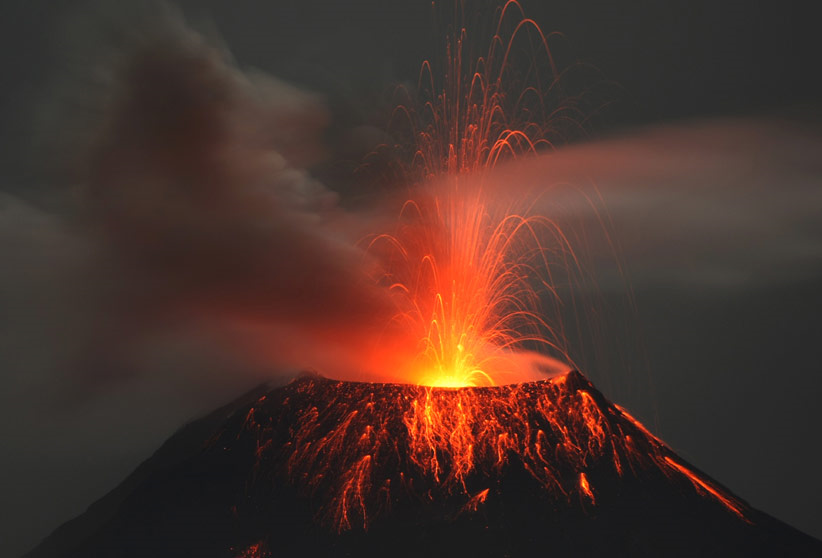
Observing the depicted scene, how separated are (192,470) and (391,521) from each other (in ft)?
23.3

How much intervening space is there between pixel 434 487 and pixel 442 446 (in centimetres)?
143

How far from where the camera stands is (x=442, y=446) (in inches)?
953

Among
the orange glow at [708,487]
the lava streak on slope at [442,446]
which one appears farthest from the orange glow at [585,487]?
the orange glow at [708,487]

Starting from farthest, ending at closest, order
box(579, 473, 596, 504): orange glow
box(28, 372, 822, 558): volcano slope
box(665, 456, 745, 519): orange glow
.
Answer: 1. box(665, 456, 745, 519): orange glow
2. box(579, 473, 596, 504): orange glow
3. box(28, 372, 822, 558): volcano slope

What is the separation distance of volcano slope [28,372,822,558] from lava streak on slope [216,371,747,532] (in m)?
0.04

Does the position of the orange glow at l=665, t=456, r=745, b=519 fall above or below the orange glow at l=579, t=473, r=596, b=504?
above

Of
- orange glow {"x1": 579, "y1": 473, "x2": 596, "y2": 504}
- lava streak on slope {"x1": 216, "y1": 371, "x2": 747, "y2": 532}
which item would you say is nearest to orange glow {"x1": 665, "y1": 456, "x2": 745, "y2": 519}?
lava streak on slope {"x1": 216, "y1": 371, "x2": 747, "y2": 532}

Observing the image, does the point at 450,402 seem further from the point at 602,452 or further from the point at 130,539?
the point at 130,539

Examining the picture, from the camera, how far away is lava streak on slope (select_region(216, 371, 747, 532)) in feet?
75.9

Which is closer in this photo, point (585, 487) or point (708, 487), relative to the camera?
point (585, 487)

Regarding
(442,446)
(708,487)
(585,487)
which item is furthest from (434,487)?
(708,487)

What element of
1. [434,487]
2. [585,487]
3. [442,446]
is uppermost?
[442,446]

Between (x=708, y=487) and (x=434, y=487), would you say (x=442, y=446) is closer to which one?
(x=434, y=487)

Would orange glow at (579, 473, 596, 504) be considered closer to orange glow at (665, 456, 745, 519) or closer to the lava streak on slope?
the lava streak on slope
